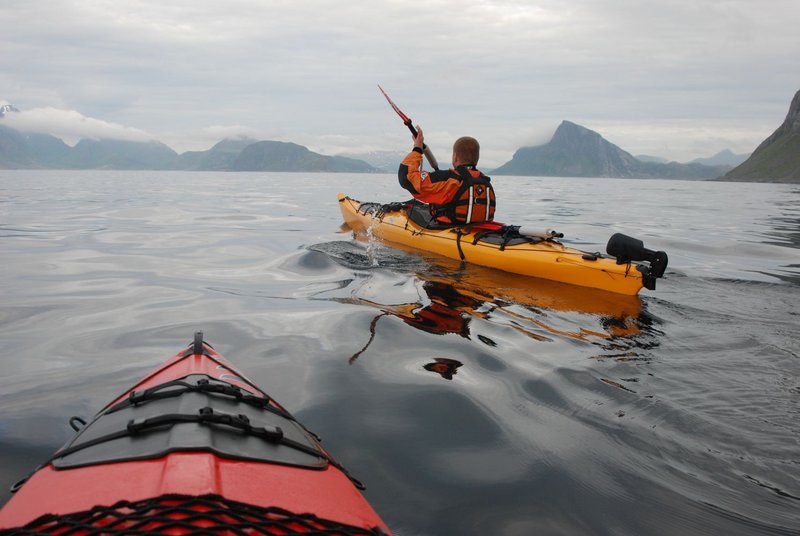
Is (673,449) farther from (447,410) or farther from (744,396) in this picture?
(447,410)

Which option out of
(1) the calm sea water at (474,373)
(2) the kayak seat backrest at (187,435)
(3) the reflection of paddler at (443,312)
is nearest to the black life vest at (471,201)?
(1) the calm sea water at (474,373)

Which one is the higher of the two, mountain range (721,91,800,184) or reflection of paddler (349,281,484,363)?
mountain range (721,91,800,184)

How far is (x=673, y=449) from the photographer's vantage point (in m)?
3.38

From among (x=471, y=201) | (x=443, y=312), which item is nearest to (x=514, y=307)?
(x=443, y=312)

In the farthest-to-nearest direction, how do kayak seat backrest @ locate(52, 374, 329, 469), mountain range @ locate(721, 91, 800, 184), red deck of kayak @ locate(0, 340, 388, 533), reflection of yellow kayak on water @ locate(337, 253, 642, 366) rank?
mountain range @ locate(721, 91, 800, 184), reflection of yellow kayak on water @ locate(337, 253, 642, 366), kayak seat backrest @ locate(52, 374, 329, 469), red deck of kayak @ locate(0, 340, 388, 533)

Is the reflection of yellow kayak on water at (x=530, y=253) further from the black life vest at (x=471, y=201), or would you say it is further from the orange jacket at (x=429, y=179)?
the orange jacket at (x=429, y=179)

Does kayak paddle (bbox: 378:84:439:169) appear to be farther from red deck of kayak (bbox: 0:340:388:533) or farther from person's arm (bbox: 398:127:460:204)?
red deck of kayak (bbox: 0:340:388:533)

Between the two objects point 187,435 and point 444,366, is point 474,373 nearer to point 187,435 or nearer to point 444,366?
point 444,366

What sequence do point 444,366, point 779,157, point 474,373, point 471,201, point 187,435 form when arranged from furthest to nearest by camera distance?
1. point 779,157
2. point 471,201
3. point 444,366
4. point 474,373
5. point 187,435

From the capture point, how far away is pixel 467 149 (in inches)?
353

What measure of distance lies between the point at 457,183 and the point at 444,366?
493 centimetres

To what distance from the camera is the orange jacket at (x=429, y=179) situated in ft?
29.8

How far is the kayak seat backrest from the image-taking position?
1998mm

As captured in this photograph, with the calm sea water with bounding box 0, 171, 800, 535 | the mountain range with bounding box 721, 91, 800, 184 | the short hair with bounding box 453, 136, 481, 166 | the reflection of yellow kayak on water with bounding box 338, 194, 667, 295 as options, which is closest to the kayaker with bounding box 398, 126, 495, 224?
the short hair with bounding box 453, 136, 481, 166
